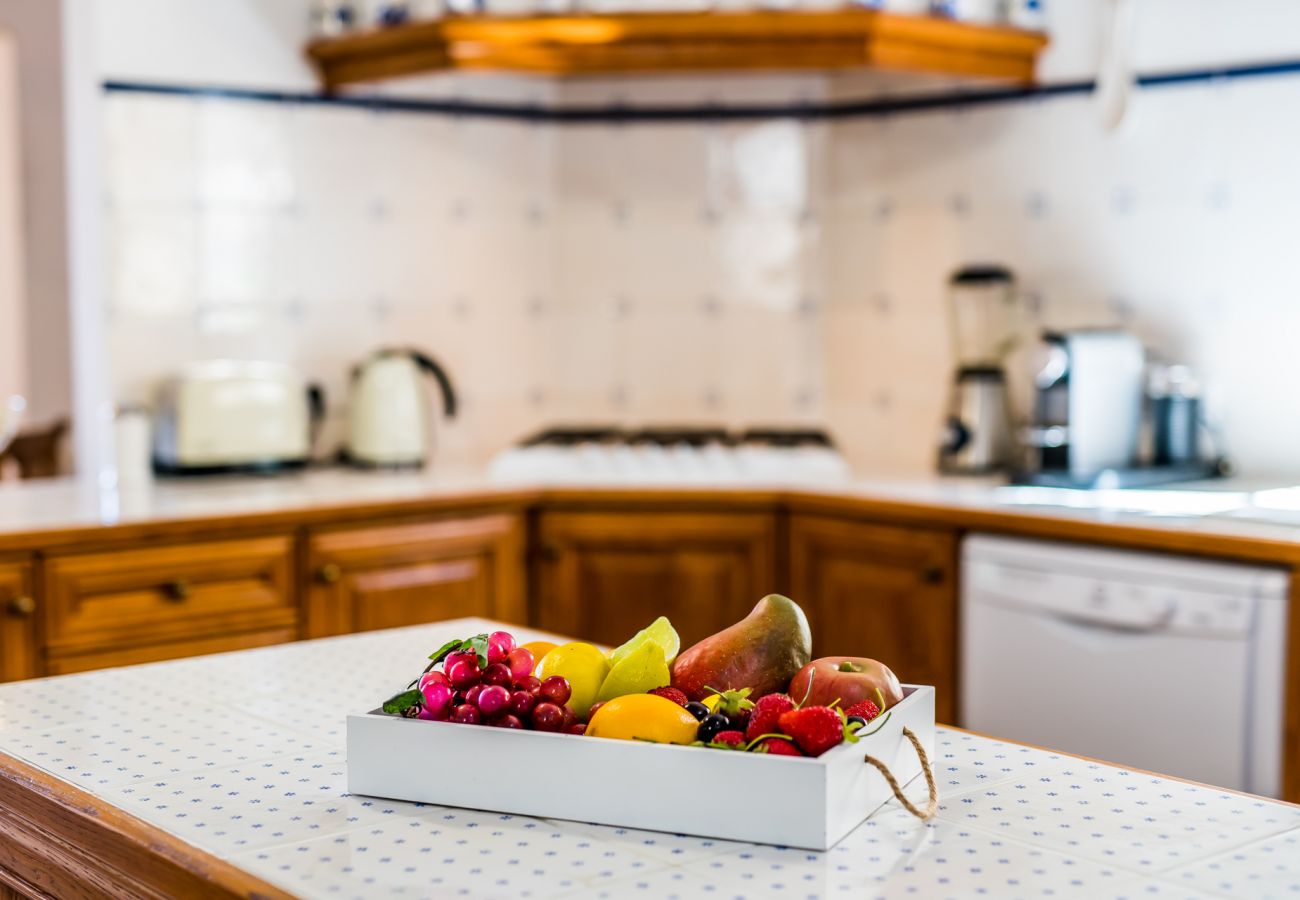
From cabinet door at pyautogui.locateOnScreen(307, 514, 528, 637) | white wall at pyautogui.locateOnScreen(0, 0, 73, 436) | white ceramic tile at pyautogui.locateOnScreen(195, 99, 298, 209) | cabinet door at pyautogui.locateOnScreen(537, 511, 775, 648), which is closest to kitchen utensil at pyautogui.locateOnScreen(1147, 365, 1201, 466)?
cabinet door at pyautogui.locateOnScreen(537, 511, 775, 648)

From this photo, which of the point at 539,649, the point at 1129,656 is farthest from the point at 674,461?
the point at 539,649

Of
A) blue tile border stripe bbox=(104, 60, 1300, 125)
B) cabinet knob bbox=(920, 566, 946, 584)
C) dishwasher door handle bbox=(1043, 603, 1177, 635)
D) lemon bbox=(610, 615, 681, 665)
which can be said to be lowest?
dishwasher door handle bbox=(1043, 603, 1177, 635)

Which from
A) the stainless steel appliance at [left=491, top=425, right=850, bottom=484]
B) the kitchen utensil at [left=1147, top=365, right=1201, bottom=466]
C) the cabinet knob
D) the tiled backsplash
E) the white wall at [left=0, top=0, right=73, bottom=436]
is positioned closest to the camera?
the cabinet knob

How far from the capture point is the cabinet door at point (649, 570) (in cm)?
323

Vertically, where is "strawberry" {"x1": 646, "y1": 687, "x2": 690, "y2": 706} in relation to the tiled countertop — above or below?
above

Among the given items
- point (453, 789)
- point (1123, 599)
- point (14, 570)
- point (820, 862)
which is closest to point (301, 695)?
point (453, 789)

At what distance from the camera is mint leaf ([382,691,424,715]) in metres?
1.21

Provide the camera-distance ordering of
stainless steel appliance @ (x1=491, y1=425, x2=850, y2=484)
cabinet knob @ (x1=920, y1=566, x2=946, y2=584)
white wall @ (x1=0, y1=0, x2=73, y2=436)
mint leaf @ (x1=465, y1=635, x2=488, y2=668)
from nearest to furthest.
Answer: mint leaf @ (x1=465, y1=635, x2=488, y2=668) < cabinet knob @ (x1=920, y1=566, x2=946, y2=584) < stainless steel appliance @ (x1=491, y1=425, x2=850, y2=484) < white wall @ (x1=0, y1=0, x2=73, y2=436)

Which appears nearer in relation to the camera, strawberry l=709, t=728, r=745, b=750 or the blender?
strawberry l=709, t=728, r=745, b=750

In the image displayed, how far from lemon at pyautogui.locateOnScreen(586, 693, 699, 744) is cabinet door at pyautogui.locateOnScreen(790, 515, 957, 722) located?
5.96 ft

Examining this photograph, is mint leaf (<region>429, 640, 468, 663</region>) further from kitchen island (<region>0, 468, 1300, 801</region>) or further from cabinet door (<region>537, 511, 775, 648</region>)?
cabinet door (<region>537, 511, 775, 648</region>)

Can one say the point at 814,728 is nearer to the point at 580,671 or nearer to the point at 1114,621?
the point at 580,671

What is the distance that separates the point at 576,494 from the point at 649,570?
9.2 inches

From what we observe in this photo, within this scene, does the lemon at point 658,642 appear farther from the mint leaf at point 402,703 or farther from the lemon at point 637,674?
the mint leaf at point 402,703
